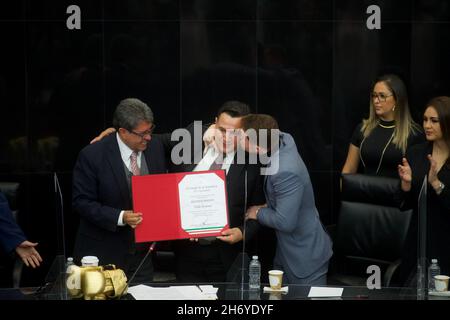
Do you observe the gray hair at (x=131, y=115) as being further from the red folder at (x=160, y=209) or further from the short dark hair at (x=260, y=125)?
the short dark hair at (x=260, y=125)

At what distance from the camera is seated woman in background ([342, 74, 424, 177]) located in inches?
232

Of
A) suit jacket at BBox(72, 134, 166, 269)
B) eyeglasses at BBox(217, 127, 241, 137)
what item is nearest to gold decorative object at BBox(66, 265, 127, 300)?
suit jacket at BBox(72, 134, 166, 269)

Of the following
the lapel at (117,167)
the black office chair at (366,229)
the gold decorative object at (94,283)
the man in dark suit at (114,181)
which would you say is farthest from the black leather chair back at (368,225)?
the gold decorative object at (94,283)

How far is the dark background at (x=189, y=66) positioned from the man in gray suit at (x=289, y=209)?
166 cm

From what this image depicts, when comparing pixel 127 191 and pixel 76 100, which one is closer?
pixel 127 191

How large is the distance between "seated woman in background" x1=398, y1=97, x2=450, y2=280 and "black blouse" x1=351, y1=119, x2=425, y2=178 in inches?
28.8

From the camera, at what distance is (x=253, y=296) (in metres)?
4.41

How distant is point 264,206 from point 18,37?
2482mm

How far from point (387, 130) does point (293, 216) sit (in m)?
1.46

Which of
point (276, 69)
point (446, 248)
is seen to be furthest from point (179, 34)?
point (446, 248)

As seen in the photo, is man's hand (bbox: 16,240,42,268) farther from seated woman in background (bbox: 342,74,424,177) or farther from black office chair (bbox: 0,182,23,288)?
seated woman in background (bbox: 342,74,424,177)

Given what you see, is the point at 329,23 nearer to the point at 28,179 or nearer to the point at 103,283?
the point at 28,179

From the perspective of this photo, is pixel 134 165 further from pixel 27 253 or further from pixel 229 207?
pixel 27 253
